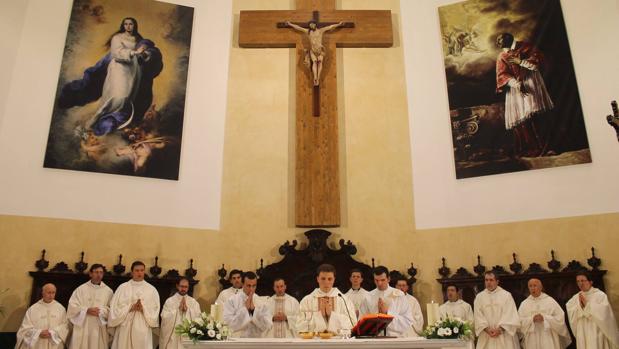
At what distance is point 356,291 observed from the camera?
922 centimetres

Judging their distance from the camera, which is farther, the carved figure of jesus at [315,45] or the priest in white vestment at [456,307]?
the carved figure of jesus at [315,45]

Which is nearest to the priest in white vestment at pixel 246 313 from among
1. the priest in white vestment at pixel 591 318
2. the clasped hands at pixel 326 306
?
the clasped hands at pixel 326 306

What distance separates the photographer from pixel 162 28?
440 inches

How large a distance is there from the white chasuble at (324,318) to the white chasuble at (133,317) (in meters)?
3.72

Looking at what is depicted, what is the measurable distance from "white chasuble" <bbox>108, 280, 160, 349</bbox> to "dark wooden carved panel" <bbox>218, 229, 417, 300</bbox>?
1318 millimetres

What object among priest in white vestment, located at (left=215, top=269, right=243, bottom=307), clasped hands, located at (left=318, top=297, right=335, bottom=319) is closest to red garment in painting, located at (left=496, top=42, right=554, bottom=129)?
priest in white vestment, located at (left=215, top=269, right=243, bottom=307)

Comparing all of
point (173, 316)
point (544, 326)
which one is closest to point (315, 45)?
point (173, 316)

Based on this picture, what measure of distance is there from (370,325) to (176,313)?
466 centimetres

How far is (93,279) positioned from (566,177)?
7.69 meters

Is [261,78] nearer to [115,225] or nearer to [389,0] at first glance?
[389,0]

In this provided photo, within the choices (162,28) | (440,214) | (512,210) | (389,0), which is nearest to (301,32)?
(389,0)

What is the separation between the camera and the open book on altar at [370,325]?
17.0ft

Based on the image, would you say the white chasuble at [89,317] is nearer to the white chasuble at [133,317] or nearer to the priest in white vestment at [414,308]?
the white chasuble at [133,317]

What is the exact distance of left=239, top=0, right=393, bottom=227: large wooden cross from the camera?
1026 cm
